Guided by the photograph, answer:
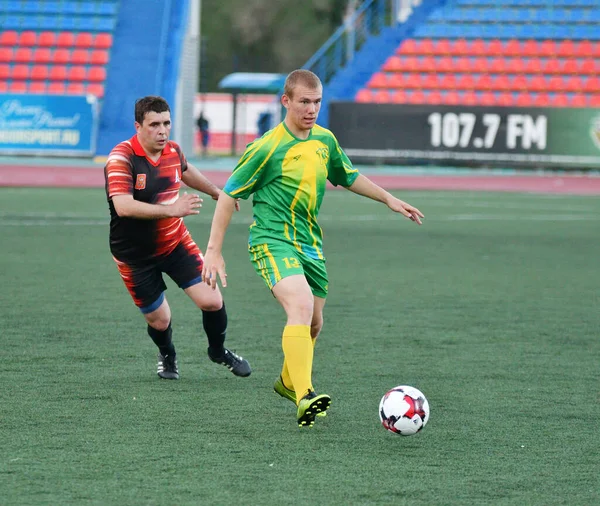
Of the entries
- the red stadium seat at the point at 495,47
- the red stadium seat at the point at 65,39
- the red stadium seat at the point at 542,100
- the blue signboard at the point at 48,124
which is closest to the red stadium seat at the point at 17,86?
the red stadium seat at the point at 65,39

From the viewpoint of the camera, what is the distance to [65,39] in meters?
33.1

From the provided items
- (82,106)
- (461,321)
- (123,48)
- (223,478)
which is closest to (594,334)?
(461,321)

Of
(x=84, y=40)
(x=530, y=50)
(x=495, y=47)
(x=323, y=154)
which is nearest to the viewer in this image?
(x=323, y=154)

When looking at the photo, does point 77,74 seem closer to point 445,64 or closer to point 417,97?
point 417,97

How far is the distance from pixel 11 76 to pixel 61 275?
22584 millimetres

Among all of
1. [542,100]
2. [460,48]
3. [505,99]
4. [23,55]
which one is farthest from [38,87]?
[542,100]

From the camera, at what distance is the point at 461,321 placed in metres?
8.95

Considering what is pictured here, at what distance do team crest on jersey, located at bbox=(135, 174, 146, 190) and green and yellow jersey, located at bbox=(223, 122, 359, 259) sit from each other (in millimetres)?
783

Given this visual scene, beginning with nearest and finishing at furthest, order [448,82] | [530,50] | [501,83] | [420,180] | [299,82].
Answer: [299,82]
[420,180]
[501,83]
[448,82]
[530,50]

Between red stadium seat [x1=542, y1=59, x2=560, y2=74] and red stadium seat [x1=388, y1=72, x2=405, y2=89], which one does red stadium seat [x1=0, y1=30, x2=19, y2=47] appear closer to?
red stadium seat [x1=388, y1=72, x2=405, y2=89]

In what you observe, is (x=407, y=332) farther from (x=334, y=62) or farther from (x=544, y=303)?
(x=334, y=62)

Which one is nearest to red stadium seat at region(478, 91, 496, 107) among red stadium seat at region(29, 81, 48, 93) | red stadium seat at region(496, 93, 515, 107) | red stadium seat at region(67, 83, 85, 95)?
red stadium seat at region(496, 93, 515, 107)

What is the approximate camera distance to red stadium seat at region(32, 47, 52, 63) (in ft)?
107

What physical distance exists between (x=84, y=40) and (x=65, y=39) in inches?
23.0
